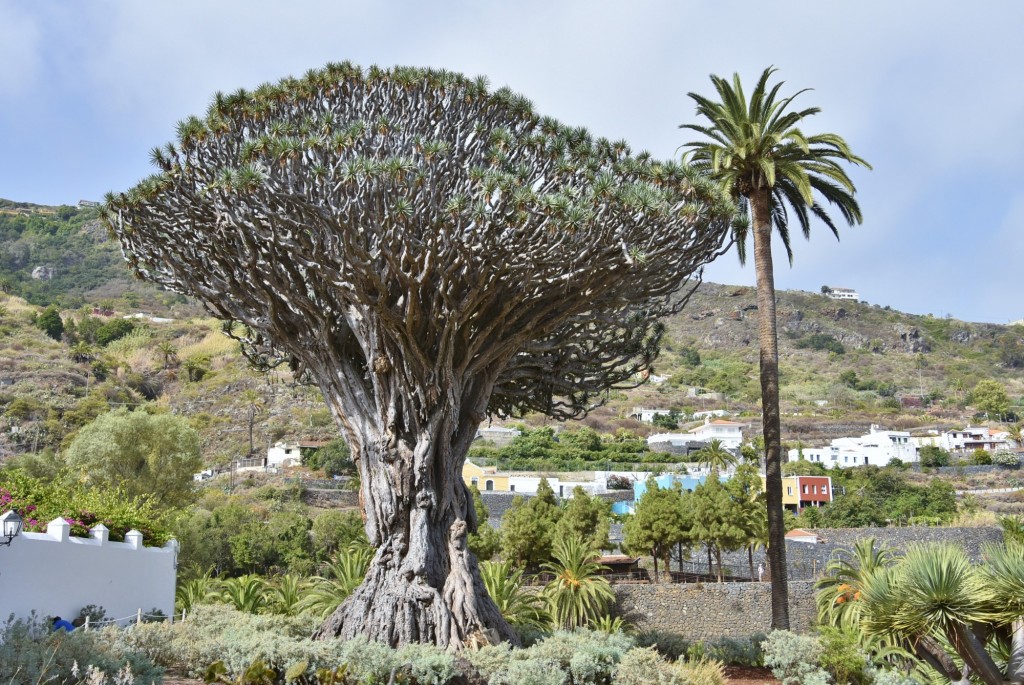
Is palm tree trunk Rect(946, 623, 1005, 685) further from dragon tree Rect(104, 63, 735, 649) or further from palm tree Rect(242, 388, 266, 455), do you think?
palm tree Rect(242, 388, 266, 455)

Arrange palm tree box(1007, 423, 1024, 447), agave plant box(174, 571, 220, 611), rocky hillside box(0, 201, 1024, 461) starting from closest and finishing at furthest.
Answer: agave plant box(174, 571, 220, 611) < rocky hillside box(0, 201, 1024, 461) < palm tree box(1007, 423, 1024, 447)

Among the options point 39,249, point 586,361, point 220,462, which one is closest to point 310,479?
point 220,462

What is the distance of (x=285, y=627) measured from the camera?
13258 millimetres

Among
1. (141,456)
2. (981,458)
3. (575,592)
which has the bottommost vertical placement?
(575,592)

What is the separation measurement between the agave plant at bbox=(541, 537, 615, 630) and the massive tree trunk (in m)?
8.92

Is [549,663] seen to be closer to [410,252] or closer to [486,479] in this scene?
[410,252]

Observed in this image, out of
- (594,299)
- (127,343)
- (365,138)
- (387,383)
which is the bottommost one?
(387,383)

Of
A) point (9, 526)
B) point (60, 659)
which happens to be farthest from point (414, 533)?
point (60, 659)

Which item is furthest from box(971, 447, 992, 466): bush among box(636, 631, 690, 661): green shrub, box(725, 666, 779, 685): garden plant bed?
box(725, 666, 779, 685): garden plant bed

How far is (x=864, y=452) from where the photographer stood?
74875 millimetres

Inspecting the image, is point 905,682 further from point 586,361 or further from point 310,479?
point 310,479

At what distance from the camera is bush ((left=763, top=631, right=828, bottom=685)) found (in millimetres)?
12141

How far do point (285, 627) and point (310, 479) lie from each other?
5052 centimetres

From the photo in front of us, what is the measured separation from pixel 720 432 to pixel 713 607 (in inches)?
2264
